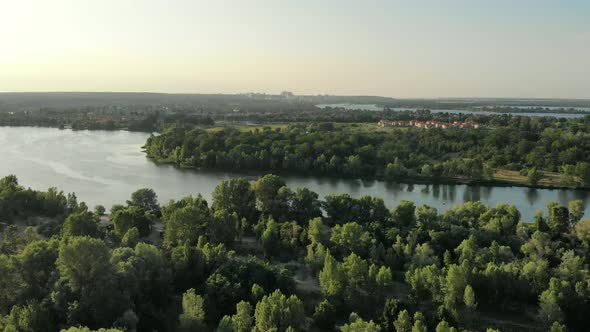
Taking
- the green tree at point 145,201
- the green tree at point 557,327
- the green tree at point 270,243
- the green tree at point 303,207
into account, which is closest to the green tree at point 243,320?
the green tree at point 270,243

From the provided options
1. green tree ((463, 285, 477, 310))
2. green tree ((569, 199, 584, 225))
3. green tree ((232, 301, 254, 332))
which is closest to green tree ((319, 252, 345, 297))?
green tree ((232, 301, 254, 332))

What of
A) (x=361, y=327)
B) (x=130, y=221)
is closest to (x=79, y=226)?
(x=130, y=221)

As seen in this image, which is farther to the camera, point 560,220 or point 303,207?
point 303,207

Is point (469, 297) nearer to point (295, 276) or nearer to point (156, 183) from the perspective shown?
point (295, 276)

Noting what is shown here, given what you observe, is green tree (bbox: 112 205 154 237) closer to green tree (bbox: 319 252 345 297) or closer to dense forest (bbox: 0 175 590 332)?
dense forest (bbox: 0 175 590 332)

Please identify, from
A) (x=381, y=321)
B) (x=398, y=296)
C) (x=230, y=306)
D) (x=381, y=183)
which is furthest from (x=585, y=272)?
(x=381, y=183)

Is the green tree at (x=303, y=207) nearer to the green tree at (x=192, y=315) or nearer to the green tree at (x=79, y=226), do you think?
the green tree at (x=79, y=226)

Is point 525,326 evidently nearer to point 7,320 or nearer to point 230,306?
point 230,306
